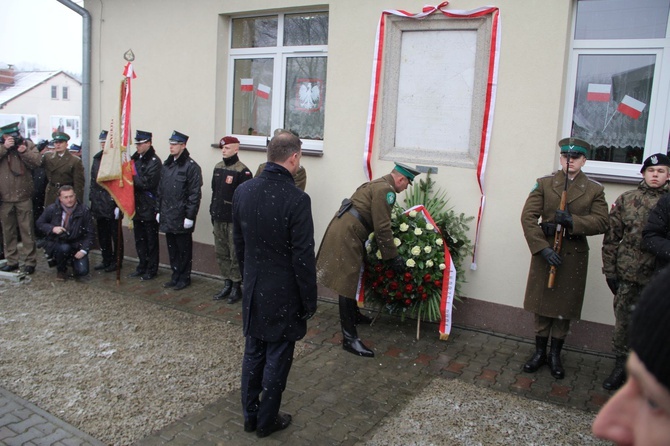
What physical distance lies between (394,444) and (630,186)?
11.8 feet

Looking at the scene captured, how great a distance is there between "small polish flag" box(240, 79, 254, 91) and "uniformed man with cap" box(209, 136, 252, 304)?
1.38 m

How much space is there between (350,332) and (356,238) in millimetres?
938

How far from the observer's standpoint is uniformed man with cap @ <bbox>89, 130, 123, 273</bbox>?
28.6ft

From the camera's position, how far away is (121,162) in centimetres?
788

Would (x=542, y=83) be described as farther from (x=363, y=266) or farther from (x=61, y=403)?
(x=61, y=403)

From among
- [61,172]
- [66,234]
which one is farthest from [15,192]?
[66,234]

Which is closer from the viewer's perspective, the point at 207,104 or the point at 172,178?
the point at 172,178

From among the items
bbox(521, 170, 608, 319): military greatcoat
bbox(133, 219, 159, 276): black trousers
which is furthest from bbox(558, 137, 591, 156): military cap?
bbox(133, 219, 159, 276): black trousers

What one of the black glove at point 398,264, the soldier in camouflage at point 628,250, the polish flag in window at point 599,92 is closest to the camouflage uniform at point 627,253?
the soldier in camouflage at point 628,250

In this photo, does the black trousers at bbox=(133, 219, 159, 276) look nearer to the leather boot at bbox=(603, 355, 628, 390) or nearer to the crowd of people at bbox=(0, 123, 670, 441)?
the crowd of people at bbox=(0, 123, 670, 441)

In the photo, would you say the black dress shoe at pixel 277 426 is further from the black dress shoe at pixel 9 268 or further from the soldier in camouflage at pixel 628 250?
the black dress shoe at pixel 9 268

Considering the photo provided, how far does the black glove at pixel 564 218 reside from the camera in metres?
4.98

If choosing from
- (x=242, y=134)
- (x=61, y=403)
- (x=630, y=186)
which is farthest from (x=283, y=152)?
(x=242, y=134)

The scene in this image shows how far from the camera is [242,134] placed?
8.69m
